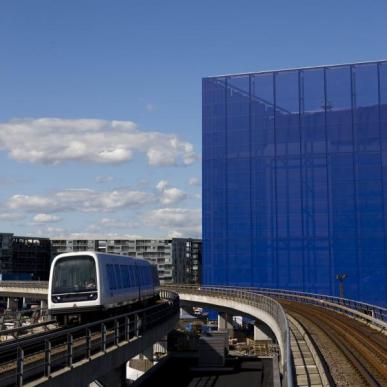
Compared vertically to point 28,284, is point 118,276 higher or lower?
higher

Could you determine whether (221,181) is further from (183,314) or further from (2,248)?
(2,248)

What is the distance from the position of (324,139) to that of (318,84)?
774cm

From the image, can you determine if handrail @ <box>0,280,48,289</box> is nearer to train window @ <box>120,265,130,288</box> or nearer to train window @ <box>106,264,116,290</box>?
train window @ <box>120,265,130,288</box>

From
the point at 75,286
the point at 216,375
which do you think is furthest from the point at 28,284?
the point at 75,286

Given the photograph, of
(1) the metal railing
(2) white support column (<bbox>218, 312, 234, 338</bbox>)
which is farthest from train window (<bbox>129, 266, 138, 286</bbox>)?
(2) white support column (<bbox>218, 312, 234, 338</bbox>)

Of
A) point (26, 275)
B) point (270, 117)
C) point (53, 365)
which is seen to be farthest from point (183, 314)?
point (53, 365)

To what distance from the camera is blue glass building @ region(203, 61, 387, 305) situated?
83.3m

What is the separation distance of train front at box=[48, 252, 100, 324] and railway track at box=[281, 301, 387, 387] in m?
9.32

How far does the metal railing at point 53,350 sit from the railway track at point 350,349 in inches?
279

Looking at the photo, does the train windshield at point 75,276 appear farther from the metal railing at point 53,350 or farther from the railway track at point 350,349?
the railway track at point 350,349

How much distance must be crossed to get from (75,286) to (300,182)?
6228cm

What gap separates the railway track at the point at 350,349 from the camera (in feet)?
55.5

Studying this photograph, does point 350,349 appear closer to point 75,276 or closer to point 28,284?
point 75,276

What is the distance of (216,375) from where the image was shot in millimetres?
44438
